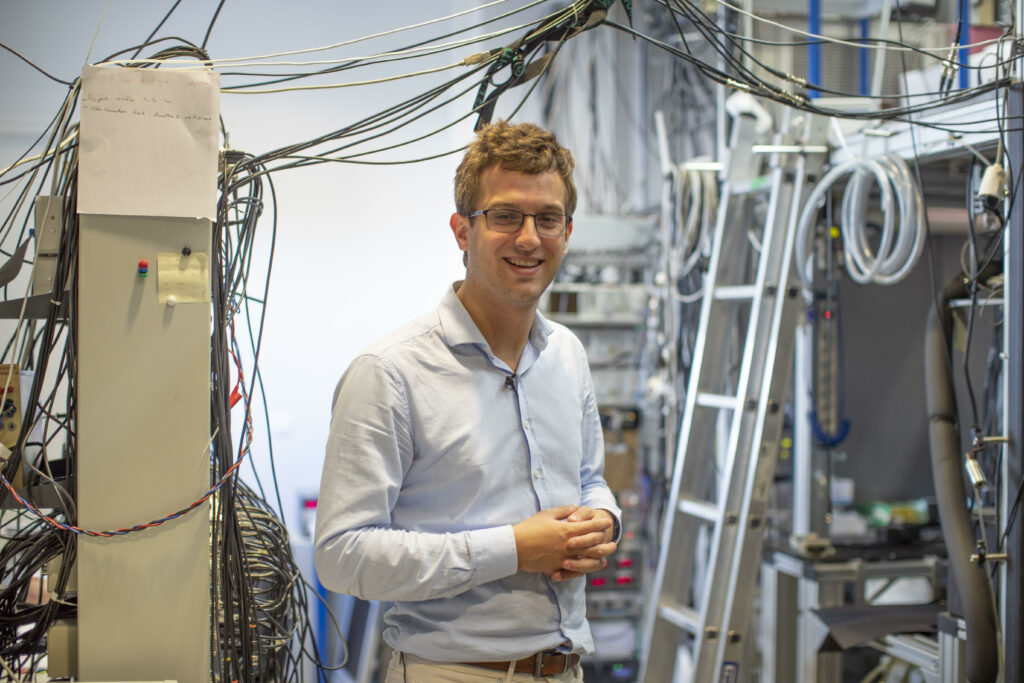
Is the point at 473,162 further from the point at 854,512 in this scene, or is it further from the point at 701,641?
the point at 854,512

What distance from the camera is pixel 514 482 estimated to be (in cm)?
147

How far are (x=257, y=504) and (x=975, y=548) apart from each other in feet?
6.46

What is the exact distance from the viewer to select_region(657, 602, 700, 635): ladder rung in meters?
2.80

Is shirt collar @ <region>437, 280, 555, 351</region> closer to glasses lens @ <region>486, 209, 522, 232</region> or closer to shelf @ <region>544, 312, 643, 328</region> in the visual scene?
glasses lens @ <region>486, 209, 522, 232</region>

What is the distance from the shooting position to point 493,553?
1331 millimetres

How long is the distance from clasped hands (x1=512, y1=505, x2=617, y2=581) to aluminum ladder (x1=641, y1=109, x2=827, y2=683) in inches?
59.5

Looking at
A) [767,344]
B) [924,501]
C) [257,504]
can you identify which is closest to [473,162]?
[257,504]

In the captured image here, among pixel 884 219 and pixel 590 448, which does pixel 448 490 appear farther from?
pixel 884 219

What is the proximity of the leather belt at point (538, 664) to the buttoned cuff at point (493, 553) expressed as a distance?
0.17 meters

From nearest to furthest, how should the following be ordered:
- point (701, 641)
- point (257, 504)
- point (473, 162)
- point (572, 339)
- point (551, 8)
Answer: point (473, 162), point (572, 339), point (257, 504), point (701, 641), point (551, 8)

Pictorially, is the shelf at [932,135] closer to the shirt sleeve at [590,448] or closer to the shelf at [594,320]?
the shirt sleeve at [590,448]

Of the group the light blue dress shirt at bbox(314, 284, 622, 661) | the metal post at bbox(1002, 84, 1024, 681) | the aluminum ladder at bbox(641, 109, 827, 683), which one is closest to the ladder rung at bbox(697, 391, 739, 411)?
the aluminum ladder at bbox(641, 109, 827, 683)

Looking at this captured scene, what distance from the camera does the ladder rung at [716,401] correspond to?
290 cm

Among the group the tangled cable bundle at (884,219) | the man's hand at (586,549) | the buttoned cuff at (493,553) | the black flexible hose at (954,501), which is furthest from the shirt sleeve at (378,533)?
the tangled cable bundle at (884,219)
